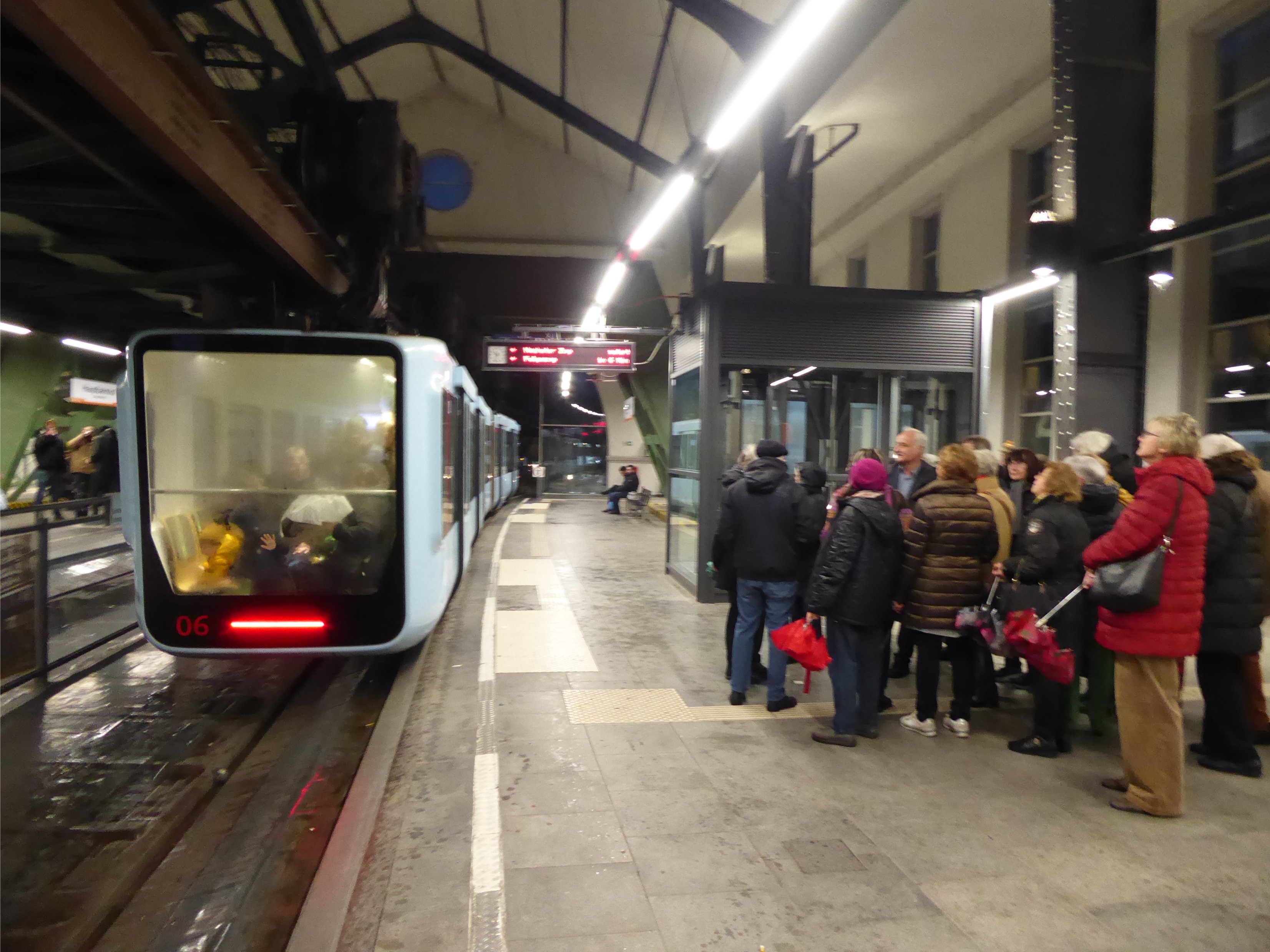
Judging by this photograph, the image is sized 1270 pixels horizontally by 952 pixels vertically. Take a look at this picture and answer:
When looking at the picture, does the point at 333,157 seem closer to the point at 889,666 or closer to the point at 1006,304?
the point at 889,666

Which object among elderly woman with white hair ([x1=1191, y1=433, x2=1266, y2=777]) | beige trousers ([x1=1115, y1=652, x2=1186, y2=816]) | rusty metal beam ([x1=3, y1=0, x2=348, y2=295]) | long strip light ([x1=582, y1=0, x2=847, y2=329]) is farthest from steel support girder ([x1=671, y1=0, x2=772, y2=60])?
beige trousers ([x1=1115, y1=652, x2=1186, y2=816])

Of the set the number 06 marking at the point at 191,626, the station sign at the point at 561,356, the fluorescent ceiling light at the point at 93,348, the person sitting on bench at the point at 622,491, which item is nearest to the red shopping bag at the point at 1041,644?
the number 06 marking at the point at 191,626

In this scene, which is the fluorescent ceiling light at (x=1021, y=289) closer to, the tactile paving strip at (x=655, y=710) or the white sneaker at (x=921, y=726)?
the white sneaker at (x=921, y=726)

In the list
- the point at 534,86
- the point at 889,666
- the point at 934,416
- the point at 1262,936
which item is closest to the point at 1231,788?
the point at 1262,936

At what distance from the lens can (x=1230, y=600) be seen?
3.96 metres

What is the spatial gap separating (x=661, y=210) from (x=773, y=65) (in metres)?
3.11

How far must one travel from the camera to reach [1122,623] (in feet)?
11.9

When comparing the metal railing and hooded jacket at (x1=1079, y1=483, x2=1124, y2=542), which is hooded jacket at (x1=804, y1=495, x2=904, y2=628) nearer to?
hooded jacket at (x1=1079, y1=483, x2=1124, y2=542)

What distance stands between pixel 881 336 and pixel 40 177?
7.46 metres

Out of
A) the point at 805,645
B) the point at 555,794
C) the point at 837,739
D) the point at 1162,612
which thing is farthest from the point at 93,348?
the point at 1162,612

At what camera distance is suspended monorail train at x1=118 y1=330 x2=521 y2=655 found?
508cm

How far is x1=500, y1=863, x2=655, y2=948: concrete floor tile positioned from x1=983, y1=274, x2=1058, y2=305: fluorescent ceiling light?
16.5 ft

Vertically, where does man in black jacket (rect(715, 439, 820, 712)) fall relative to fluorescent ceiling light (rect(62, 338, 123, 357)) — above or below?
below

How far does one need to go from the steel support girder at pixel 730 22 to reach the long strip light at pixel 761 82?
214 cm
